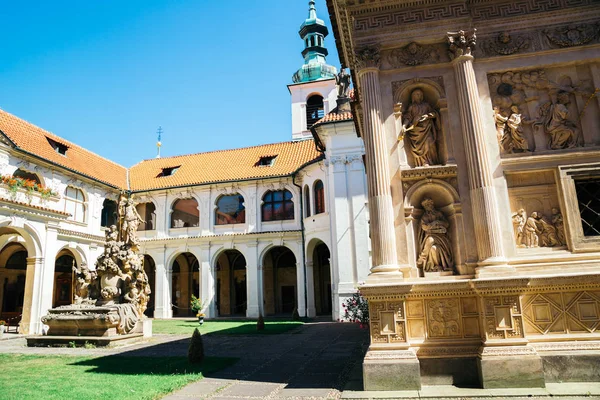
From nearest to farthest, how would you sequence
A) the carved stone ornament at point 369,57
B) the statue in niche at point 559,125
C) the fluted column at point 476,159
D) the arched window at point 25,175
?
the fluted column at point 476,159, the statue in niche at point 559,125, the carved stone ornament at point 369,57, the arched window at point 25,175

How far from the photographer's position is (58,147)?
26.7m

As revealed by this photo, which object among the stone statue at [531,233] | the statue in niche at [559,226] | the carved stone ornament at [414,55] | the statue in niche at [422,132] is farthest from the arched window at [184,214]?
the statue in niche at [559,226]

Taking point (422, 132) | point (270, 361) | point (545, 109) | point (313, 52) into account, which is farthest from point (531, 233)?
point (313, 52)

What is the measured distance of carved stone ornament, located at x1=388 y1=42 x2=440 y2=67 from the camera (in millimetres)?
8461

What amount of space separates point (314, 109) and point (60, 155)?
19.8 meters

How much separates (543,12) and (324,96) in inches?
1095

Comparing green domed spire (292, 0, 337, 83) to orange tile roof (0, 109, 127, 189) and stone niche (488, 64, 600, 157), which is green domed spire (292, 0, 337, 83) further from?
stone niche (488, 64, 600, 157)

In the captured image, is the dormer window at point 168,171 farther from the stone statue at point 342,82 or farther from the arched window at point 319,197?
the stone statue at point 342,82

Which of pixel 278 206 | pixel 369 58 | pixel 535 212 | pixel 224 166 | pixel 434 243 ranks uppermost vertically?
pixel 224 166

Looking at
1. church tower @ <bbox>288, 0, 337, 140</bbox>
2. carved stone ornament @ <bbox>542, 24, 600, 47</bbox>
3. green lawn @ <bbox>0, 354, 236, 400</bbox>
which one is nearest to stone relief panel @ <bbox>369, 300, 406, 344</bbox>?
green lawn @ <bbox>0, 354, 236, 400</bbox>

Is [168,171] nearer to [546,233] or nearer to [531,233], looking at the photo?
[531,233]

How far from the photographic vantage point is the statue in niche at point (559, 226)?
24.8 feet

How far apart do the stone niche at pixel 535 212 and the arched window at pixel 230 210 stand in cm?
2340

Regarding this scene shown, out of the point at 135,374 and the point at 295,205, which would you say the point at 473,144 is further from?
the point at 295,205
